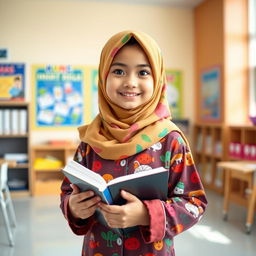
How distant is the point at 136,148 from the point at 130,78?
19 centimetres

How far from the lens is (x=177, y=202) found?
2.73 feet

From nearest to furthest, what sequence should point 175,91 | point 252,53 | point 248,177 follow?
point 248,177 < point 252,53 < point 175,91

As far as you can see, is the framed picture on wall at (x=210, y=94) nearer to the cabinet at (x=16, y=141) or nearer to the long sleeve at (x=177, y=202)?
the cabinet at (x=16, y=141)

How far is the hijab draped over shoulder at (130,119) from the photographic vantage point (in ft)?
2.86

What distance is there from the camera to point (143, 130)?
0.90 meters

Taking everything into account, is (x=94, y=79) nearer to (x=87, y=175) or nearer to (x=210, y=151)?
(x=210, y=151)

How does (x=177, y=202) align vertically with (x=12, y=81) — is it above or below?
below

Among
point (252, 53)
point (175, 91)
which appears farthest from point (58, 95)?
→ point (252, 53)

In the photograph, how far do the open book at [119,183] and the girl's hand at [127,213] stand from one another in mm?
19

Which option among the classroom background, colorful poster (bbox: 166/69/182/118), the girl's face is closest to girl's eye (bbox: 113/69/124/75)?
the girl's face

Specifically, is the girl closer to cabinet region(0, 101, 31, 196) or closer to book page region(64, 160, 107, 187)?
book page region(64, 160, 107, 187)

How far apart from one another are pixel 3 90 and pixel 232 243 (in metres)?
3.70

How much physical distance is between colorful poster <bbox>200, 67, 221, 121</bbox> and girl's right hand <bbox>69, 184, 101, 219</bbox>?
13.2 feet

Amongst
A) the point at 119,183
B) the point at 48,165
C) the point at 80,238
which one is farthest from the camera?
the point at 48,165
